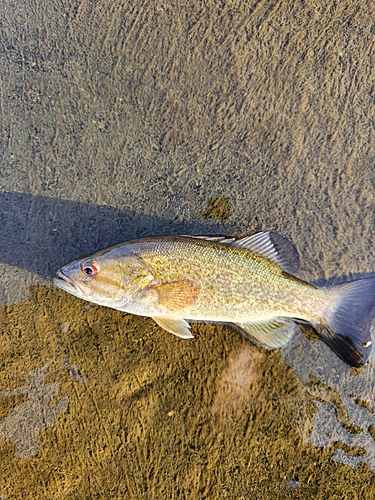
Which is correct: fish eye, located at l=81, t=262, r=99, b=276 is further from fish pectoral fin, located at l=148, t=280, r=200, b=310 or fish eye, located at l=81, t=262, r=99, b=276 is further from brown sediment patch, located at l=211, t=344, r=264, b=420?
brown sediment patch, located at l=211, t=344, r=264, b=420

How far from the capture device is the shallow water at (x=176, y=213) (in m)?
2.74

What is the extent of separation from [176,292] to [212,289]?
0.86 ft

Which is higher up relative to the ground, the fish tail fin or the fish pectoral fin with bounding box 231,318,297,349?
the fish tail fin

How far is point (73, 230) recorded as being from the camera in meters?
2.82

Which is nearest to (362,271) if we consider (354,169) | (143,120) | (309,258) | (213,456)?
(309,258)

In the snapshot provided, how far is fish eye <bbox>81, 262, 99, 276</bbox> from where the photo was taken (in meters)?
2.42

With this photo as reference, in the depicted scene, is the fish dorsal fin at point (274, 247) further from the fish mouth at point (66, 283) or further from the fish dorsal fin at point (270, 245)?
the fish mouth at point (66, 283)

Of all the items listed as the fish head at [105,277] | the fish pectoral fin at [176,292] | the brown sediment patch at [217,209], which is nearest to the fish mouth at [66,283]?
the fish head at [105,277]

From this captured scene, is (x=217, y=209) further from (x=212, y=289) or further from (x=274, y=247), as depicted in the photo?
(x=212, y=289)

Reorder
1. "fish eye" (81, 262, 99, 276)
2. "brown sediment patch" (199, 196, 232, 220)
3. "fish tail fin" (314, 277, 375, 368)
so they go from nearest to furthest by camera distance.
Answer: "fish eye" (81, 262, 99, 276), "fish tail fin" (314, 277, 375, 368), "brown sediment patch" (199, 196, 232, 220)

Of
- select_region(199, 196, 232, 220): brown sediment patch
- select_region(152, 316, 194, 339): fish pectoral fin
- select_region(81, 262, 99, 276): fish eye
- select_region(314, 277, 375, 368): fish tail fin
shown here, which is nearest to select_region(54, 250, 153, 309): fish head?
select_region(81, 262, 99, 276): fish eye

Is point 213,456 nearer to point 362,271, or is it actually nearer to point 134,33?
point 362,271

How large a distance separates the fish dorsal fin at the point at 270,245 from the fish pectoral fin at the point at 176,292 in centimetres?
38

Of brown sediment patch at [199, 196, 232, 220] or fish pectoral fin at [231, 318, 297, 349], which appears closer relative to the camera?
fish pectoral fin at [231, 318, 297, 349]
